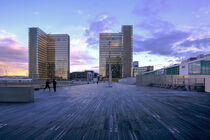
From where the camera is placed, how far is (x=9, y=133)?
148 inches

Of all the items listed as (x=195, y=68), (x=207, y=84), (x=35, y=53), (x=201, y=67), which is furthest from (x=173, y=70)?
(x=35, y=53)

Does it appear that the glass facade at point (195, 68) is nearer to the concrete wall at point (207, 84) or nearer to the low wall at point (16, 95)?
the concrete wall at point (207, 84)

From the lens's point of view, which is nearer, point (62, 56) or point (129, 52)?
point (129, 52)

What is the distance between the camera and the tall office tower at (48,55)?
126 meters

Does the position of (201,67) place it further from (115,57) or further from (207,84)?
(115,57)

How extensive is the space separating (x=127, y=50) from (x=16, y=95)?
124460 mm

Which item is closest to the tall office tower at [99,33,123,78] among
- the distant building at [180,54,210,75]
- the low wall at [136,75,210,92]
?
the distant building at [180,54,210,75]

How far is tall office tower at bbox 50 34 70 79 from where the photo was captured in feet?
435

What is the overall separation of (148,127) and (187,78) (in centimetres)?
1944

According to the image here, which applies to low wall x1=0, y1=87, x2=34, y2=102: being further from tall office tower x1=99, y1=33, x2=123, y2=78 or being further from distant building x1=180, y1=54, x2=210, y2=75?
tall office tower x1=99, y1=33, x2=123, y2=78

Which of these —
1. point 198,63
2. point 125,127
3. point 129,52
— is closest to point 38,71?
point 129,52

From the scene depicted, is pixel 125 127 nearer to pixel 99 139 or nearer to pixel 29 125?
pixel 99 139

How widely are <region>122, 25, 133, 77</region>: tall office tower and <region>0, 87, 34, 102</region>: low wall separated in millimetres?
119232

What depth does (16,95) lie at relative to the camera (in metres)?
8.72
